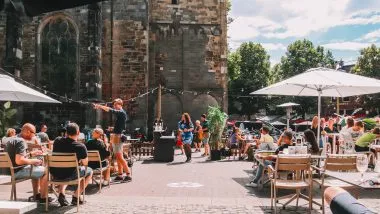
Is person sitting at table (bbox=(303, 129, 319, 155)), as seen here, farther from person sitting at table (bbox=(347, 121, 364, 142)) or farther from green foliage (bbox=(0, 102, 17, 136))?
green foliage (bbox=(0, 102, 17, 136))

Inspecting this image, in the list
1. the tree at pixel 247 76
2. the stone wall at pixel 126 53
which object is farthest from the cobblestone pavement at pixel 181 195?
the tree at pixel 247 76

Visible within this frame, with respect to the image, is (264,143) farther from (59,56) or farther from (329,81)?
(59,56)

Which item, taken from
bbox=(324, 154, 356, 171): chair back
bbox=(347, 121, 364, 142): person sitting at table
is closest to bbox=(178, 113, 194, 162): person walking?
bbox=(347, 121, 364, 142): person sitting at table

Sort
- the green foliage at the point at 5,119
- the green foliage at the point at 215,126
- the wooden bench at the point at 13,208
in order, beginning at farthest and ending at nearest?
the green foliage at the point at 5,119, the green foliage at the point at 215,126, the wooden bench at the point at 13,208

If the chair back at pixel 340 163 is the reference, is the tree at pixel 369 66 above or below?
above

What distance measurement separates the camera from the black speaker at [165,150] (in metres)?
14.9

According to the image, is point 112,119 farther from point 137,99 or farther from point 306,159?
point 306,159

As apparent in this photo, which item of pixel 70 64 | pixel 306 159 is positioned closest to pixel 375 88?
pixel 306 159

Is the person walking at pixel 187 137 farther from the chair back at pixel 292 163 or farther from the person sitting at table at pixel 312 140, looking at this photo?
the chair back at pixel 292 163

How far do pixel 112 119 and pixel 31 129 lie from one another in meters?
15.7

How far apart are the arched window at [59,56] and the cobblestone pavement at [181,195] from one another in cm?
1268

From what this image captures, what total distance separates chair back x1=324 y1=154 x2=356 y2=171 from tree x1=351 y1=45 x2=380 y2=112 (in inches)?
1791

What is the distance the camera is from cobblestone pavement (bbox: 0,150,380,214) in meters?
7.24

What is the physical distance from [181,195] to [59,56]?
57.1 ft
